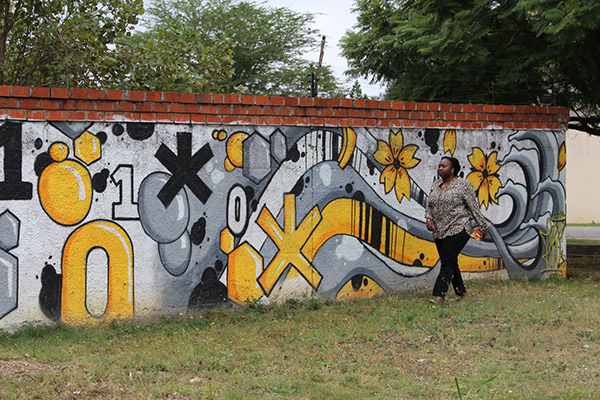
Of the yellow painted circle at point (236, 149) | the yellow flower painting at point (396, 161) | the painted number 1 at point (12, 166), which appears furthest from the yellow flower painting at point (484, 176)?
the painted number 1 at point (12, 166)

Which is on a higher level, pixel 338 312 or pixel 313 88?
pixel 313 88

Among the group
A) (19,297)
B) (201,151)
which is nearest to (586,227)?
(201,151)

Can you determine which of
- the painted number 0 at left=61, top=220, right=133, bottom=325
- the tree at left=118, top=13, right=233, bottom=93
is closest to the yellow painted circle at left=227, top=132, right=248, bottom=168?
the painted number 0 at left=61, top=220, right=133, bottom=325

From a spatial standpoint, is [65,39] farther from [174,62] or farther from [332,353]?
[332,353]

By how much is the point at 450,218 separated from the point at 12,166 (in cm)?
436

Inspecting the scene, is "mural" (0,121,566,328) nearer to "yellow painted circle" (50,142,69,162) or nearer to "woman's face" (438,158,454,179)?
"yellow painted circle" (50,142,69,162)

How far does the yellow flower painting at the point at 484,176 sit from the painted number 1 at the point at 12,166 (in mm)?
5142

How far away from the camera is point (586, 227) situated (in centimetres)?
2045

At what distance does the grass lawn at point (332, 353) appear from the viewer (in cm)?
393

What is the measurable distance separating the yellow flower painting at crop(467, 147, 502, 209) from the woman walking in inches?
48.5

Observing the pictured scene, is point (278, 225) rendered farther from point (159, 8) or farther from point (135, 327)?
point (159, 8)

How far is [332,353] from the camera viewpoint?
4781 mm

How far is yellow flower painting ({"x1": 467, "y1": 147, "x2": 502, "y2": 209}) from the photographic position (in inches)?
295

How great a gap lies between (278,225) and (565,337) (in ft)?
9.89
